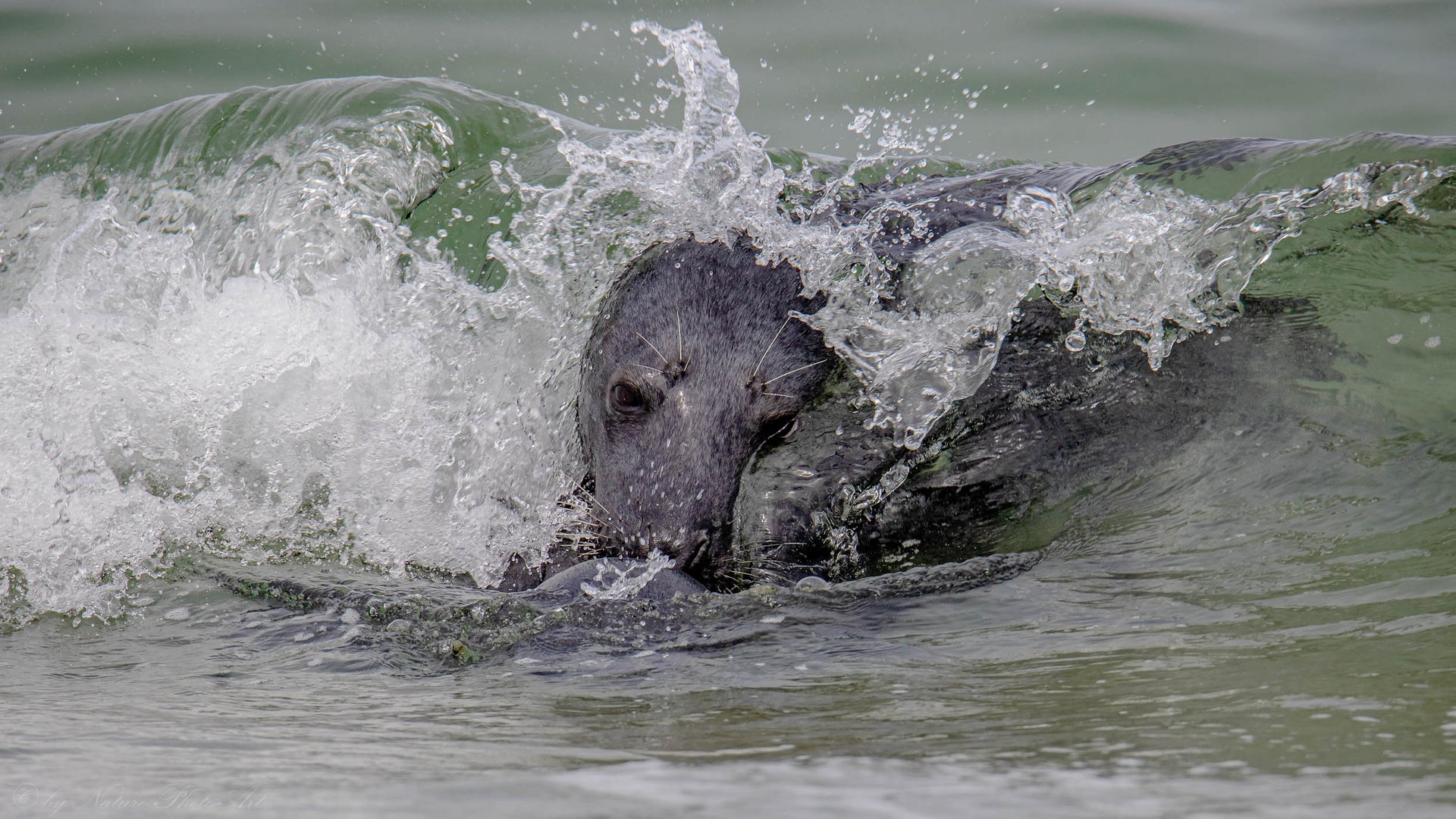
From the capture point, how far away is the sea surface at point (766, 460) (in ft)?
5.71

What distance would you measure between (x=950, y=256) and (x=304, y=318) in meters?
2.71

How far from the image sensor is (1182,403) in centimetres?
415

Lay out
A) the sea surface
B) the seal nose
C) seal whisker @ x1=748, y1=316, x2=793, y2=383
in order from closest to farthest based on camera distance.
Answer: the sea surface < the seal nose < seal whisker @ x1=748, y1=316, x2=793, y2=383

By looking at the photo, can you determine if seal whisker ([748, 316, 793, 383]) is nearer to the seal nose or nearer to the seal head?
the seal head

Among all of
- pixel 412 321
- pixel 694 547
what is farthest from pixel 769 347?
pixel 412 321

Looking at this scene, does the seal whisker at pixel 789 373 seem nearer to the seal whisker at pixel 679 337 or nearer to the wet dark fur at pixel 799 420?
the wet dark fur at pixel 799 420

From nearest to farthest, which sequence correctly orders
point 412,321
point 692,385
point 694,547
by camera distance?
point 694,547
point 692,385
point 412,321

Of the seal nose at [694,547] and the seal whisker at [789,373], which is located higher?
the seal whisker at [789,373]

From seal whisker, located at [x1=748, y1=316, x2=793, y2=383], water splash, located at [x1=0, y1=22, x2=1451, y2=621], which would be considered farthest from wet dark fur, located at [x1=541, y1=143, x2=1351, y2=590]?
water splash, located at [x1=0, y1=22, x2=1451, y2=621]

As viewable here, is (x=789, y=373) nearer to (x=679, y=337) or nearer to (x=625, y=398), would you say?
(x=679, y=337)

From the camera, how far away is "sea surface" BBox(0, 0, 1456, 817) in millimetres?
1741

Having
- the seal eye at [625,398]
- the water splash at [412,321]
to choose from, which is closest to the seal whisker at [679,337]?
the seal eye at [625,398]

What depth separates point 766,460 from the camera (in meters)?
4.25

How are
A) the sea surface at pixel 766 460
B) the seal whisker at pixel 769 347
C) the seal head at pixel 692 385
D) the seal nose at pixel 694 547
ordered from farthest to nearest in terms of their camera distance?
the seal whisker at pixel 769 347 < the seal head at pixel 692 385 < the seal nose at pixel 694 547 < the sea surface at pixel 766 460
